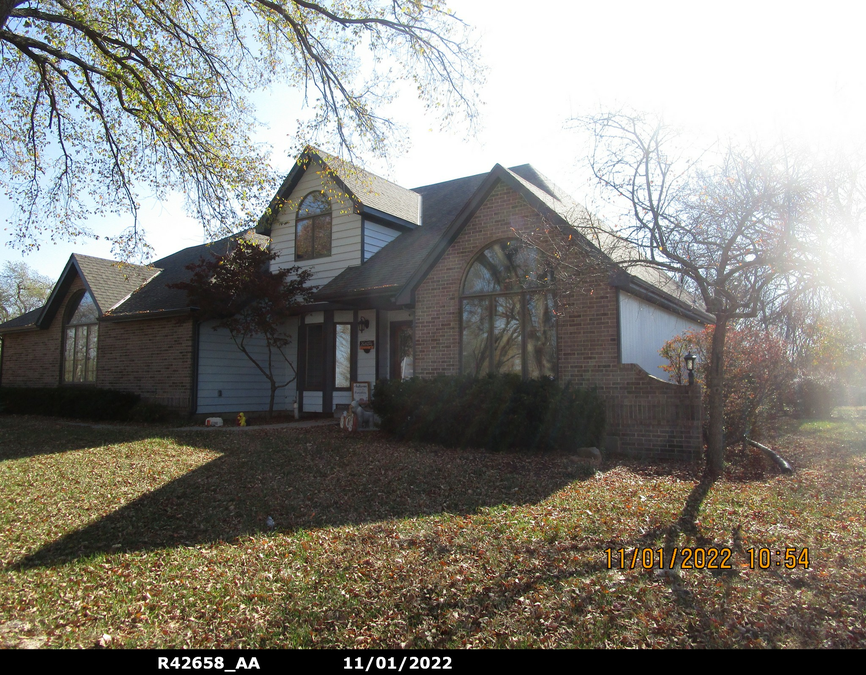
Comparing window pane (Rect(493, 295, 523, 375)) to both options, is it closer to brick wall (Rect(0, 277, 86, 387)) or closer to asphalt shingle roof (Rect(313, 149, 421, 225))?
asphalt shingle roof (Rect(313, 149, 421, 225))

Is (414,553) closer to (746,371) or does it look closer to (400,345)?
(746,371)

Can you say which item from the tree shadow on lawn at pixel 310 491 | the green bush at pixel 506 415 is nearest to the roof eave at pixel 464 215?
the green bush at pixel 506 415

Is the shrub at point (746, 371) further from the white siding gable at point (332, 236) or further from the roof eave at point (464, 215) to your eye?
the white siding gable at point (332, 236)

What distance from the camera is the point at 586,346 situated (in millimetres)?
9594

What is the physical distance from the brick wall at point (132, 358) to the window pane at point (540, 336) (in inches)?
346

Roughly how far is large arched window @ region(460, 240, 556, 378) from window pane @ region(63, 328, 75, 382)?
13986 mm

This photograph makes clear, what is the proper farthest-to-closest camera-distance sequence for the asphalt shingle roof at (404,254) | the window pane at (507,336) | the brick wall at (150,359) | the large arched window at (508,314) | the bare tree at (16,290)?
the bare tree at (16,290), the brick wall at (150,359), the asphalt shingle roof at (404,254), the window pane at (507,336), the large arched window at (508,314)

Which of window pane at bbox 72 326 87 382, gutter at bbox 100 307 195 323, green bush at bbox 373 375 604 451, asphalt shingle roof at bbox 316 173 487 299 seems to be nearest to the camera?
green bush at bbox 373 375 604 451

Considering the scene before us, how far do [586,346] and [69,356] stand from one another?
16640 mm

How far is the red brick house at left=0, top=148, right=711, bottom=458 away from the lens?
31.0 feet

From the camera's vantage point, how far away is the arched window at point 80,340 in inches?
679

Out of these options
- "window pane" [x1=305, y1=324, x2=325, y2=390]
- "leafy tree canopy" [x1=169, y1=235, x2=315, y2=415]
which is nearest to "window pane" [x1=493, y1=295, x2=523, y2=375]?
"leafy tree canopy" [x1=169, y1=235, x2=315, y2=415]
